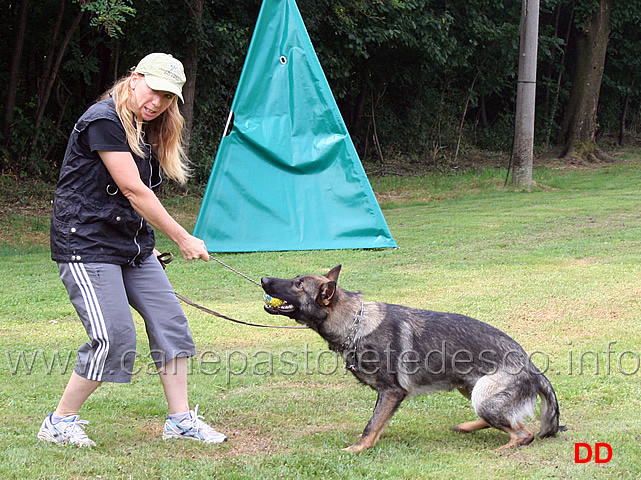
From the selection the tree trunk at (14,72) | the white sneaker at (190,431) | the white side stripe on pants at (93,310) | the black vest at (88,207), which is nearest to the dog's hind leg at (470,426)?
the white sneaker at (190,431)

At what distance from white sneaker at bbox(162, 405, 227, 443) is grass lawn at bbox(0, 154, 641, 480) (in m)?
0.09

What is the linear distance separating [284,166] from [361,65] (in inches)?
533

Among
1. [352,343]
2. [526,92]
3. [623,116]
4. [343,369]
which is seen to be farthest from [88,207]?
[623,116]

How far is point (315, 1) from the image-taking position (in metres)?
18.7

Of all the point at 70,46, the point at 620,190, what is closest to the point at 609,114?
the point at 620,190

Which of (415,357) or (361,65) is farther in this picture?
(361,65)

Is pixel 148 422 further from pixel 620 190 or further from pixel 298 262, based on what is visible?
pixel 620 190

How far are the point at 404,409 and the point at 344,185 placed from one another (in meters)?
6.10

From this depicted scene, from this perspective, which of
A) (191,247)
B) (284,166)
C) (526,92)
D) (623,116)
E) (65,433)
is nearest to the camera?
(191,247)

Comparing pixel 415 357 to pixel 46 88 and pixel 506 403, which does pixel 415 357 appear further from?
pixel 46 88

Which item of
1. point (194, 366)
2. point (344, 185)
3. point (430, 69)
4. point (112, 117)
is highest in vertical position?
point (430, 69)

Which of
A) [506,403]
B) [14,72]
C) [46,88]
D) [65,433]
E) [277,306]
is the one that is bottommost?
[65,433]

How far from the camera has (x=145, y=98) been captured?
3.77 m

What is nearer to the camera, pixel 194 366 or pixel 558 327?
pixel 194 366
